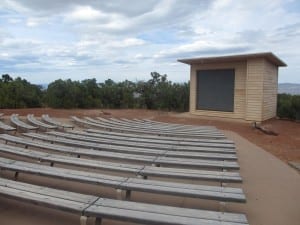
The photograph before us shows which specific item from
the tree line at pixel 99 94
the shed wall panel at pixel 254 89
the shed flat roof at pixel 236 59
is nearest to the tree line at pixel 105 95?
the tree line at pixel 99 94

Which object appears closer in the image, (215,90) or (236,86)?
(236,86)

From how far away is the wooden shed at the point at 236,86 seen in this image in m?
14.2

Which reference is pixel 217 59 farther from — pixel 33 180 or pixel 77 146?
pixel 33 180

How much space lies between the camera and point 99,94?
21047 mm

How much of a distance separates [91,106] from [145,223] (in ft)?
59.9

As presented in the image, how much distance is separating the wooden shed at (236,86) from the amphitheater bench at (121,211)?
12416 millimetres

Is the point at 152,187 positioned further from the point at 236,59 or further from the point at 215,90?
the point at 215,90

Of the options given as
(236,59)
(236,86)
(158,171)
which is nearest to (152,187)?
(158,171)

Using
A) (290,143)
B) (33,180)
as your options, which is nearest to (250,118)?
(290,143)

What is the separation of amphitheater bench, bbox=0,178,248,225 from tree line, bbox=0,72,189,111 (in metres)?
16.4

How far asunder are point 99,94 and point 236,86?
10044mm

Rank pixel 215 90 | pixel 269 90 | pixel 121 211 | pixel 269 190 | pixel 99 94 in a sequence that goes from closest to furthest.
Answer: pixel 121 211 < pixel 269 190 < pixel 269 90 < pixel 215 90 < pixel 99 94

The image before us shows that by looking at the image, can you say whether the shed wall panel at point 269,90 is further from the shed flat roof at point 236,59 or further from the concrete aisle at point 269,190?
the concrete aisle at point 269,190

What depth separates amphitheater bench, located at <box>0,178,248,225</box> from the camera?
8.01ft
